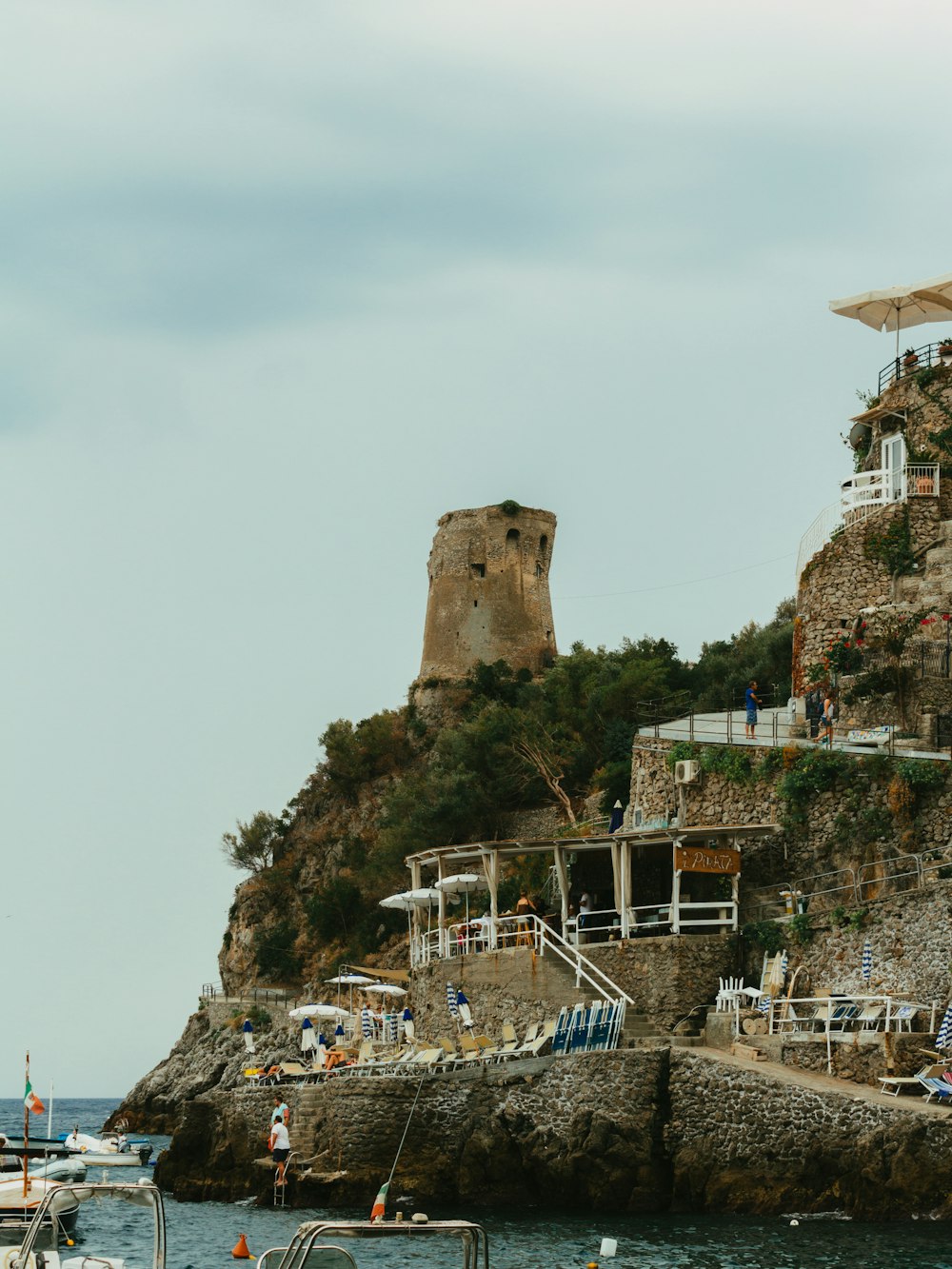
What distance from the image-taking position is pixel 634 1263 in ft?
78.0

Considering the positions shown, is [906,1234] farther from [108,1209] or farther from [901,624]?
[108,1209]

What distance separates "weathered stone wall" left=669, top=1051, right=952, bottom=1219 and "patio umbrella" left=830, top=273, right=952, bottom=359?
2193cm

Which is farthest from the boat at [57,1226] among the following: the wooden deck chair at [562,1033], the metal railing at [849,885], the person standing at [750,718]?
the person standing at [750,718]

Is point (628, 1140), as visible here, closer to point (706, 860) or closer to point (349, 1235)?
point (706, 860)

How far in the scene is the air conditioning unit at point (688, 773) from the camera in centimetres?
3747

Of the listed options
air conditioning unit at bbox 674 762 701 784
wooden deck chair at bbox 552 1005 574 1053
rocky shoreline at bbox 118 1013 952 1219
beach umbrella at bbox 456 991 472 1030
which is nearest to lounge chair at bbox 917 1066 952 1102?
rocky shoreline at bbox 118 1013 952 1219

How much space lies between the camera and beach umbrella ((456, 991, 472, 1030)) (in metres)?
33.2

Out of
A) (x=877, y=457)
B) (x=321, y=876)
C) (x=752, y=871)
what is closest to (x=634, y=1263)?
(x=752, y=871)

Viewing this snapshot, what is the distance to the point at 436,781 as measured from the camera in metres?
61.7

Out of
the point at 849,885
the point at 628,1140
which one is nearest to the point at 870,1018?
the point at 628,1140

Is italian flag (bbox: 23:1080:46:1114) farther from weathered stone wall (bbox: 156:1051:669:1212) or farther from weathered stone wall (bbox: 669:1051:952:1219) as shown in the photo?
weathered stone wall (bbox: 669:1051:952:1219)

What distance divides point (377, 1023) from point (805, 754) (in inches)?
501

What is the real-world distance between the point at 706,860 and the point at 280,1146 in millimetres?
9276

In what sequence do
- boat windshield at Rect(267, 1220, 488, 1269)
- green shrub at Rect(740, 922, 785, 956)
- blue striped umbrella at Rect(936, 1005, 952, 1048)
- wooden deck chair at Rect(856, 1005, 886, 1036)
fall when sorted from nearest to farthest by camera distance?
boat windshield at Rect(267, 1220, 488, 1269)
blue striped umbrella at Rect(936, 1005, 952, 1048)
wooden deck chair at Rect(856, 1005, 886, 1036)
green shrub at Rect(740, 922, 785, 956)
